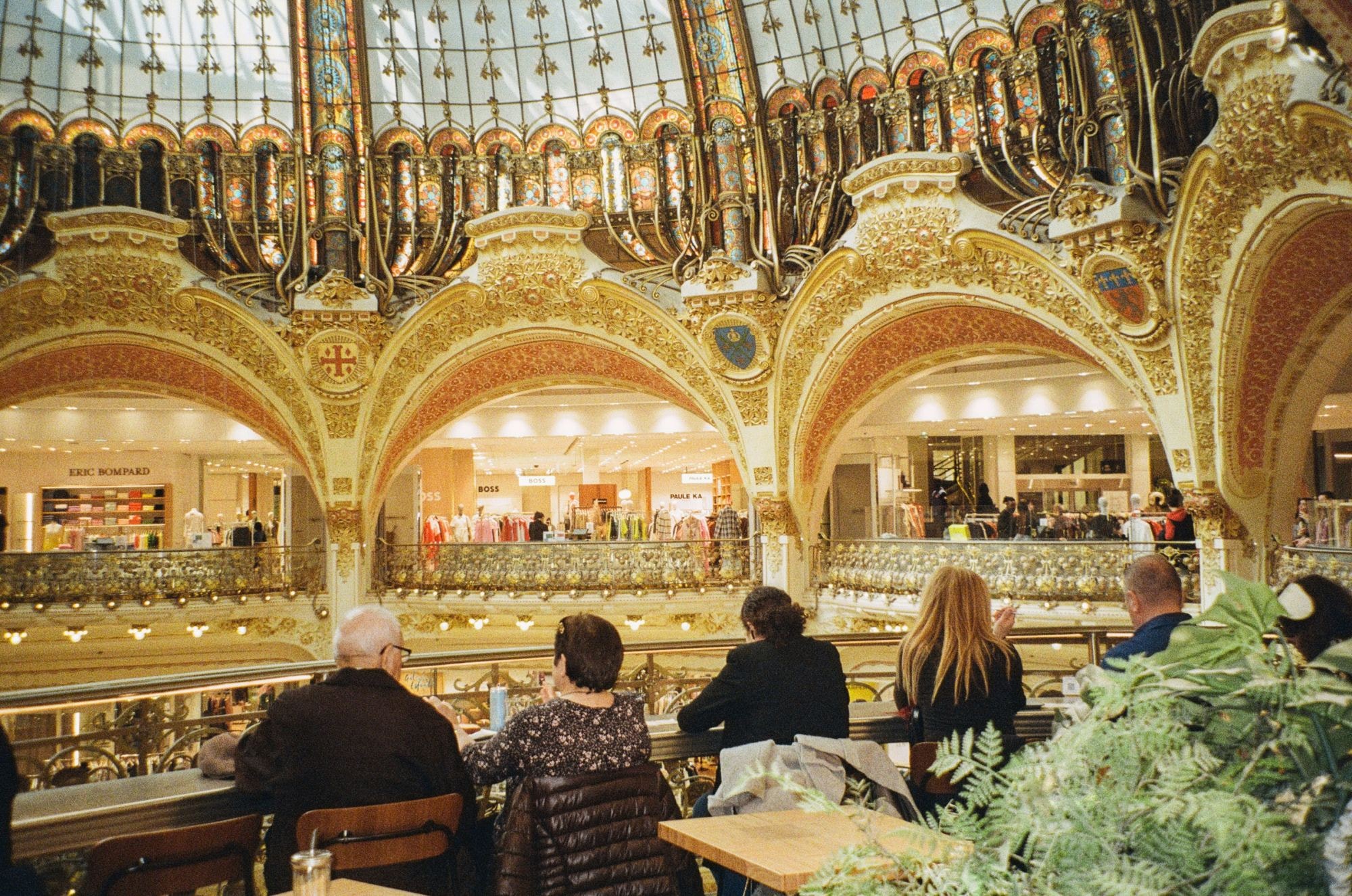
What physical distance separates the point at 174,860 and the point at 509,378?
14.8 m

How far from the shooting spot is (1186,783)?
945 mm

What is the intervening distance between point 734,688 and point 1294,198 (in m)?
8.08

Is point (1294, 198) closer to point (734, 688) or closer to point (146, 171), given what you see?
point (734, 688)

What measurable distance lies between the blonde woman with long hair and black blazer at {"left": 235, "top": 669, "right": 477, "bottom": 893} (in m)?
1.53

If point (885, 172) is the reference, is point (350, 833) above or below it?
below

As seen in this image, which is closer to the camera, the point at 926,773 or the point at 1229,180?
the point at 926,773

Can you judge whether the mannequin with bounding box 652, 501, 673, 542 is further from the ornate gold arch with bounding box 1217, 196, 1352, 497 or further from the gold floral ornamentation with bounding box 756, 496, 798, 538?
the ornate gold arch with bounding box 1217, 196, 1352, 497

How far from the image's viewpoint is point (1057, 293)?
12.3 meters

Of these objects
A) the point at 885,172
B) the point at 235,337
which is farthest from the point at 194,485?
the point at 885,172

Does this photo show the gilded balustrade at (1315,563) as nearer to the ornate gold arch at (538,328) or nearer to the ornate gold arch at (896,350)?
the ornate gold arch at (896,350)

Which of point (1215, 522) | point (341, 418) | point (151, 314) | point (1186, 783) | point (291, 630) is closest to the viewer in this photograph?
point (1186, 783)

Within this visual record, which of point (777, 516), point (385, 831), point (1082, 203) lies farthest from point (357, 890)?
point (777, 516)

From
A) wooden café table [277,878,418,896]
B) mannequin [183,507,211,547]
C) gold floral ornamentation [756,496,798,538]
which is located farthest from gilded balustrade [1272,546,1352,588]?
mannequin [183,507,211,547]

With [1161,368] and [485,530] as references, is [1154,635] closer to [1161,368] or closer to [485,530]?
[1161,368]
